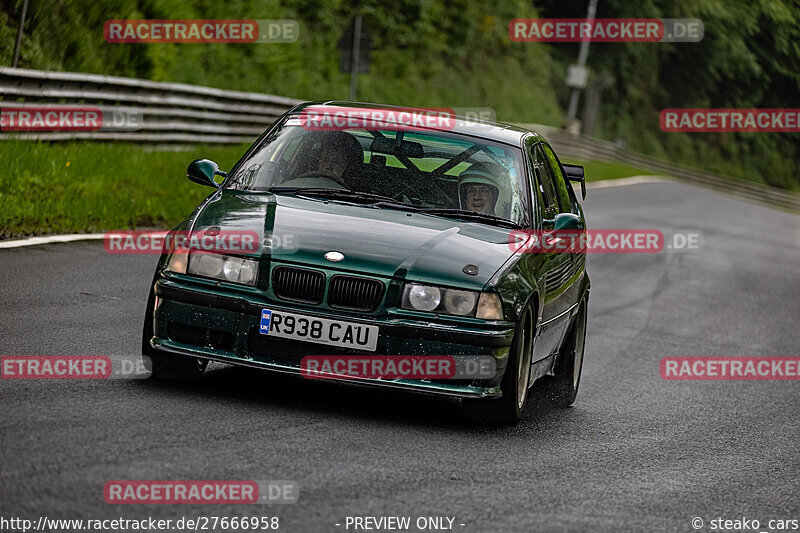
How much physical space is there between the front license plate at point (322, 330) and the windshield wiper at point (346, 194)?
1.17 meters

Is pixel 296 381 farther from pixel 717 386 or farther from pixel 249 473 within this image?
pixel 717 386

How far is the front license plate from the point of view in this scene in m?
6.63

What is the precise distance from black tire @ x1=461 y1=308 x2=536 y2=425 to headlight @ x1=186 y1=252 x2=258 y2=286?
1.23 meters

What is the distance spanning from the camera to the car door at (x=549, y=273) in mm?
7762

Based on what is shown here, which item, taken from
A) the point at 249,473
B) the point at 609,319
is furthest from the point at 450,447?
the point at 609,319

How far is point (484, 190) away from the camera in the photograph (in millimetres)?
7969

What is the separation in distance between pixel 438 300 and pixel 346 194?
123 centimetres

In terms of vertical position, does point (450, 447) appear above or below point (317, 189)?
below

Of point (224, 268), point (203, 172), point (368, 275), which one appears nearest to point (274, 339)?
point (224, 268)

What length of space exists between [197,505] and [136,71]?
64.7 feet

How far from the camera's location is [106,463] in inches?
207
